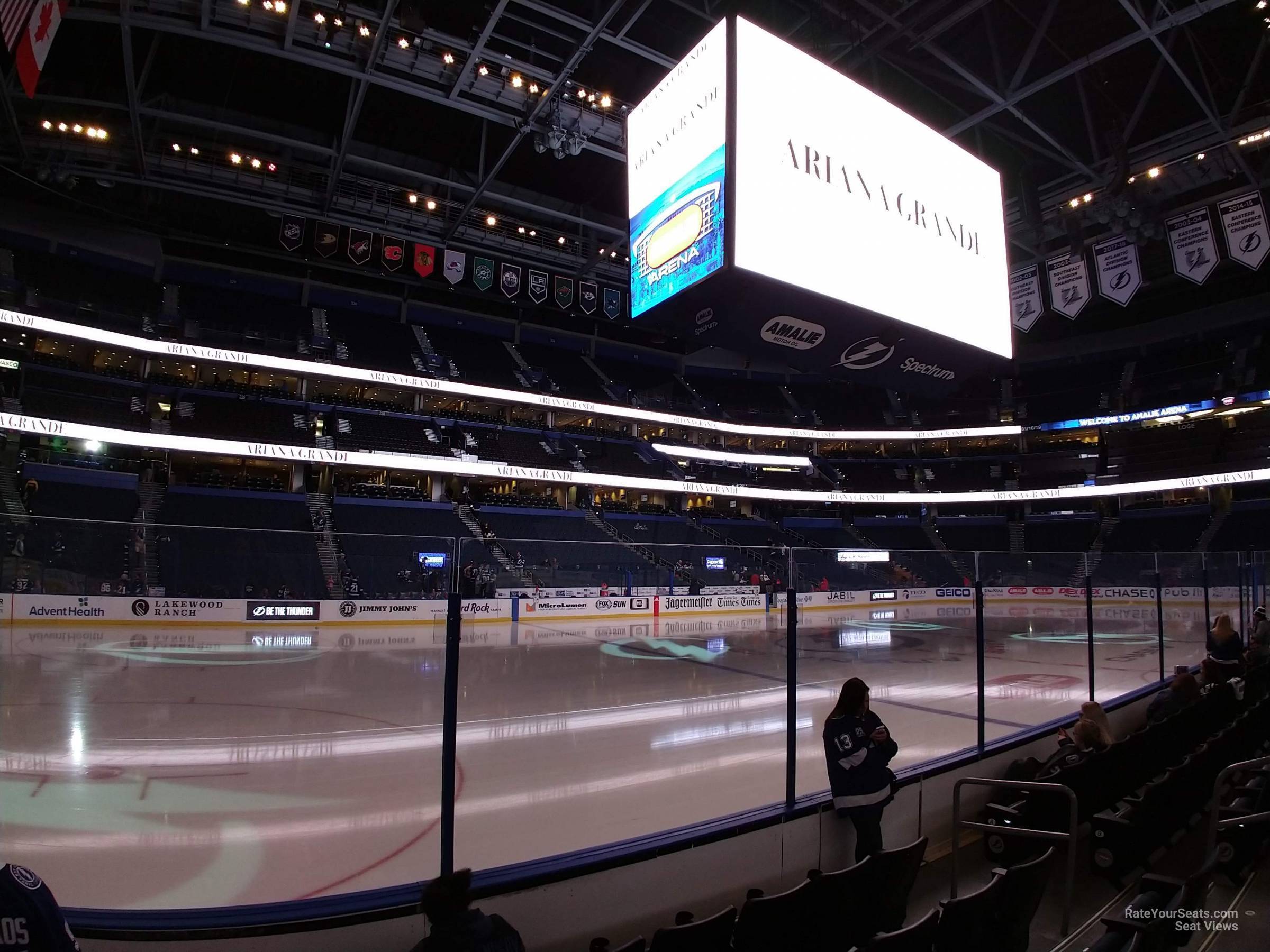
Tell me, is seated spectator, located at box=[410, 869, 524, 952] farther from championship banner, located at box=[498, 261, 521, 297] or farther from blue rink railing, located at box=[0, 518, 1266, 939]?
championship banner, located at box=[498, 261, 521, 297]

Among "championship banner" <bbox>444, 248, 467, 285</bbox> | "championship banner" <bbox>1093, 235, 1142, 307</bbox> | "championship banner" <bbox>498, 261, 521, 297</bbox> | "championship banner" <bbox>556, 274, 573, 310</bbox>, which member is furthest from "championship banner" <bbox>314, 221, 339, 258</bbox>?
"championship banner" <bbox>1093, 235, 1142, 307</bbox>

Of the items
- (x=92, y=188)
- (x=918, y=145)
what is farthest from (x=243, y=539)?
(x=92, y=188)

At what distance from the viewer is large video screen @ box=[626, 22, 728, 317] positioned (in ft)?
14.7

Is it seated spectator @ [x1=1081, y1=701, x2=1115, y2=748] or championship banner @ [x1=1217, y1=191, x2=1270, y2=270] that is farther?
championship banner @ [x1=1217, y1=191, x2=1270, y2=270]

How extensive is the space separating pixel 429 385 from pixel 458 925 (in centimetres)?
3150

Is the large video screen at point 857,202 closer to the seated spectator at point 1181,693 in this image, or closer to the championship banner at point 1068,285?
the seated spectator at point 1181,693

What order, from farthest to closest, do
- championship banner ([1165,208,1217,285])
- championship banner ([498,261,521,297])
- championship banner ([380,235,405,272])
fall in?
championship banner ([498,261,521,297])
championship banner ([380,235,405,272])
championship banner ([1165,208,1217,285])

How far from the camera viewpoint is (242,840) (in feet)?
14.3

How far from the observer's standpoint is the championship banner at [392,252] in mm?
24219

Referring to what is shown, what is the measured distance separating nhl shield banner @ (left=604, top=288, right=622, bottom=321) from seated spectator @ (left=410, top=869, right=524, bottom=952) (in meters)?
24.9

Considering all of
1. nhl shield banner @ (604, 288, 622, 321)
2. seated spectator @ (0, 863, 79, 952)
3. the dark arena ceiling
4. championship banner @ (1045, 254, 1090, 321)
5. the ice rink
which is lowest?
the ice rink

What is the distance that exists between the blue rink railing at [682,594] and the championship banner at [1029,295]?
7.96m

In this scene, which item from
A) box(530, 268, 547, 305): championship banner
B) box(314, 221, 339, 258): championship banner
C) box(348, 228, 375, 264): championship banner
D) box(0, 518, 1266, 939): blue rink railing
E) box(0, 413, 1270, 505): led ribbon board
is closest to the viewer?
box(0, 518, 1266, 939): blue rink railing

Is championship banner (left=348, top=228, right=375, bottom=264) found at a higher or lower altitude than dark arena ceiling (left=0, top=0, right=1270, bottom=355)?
lower
